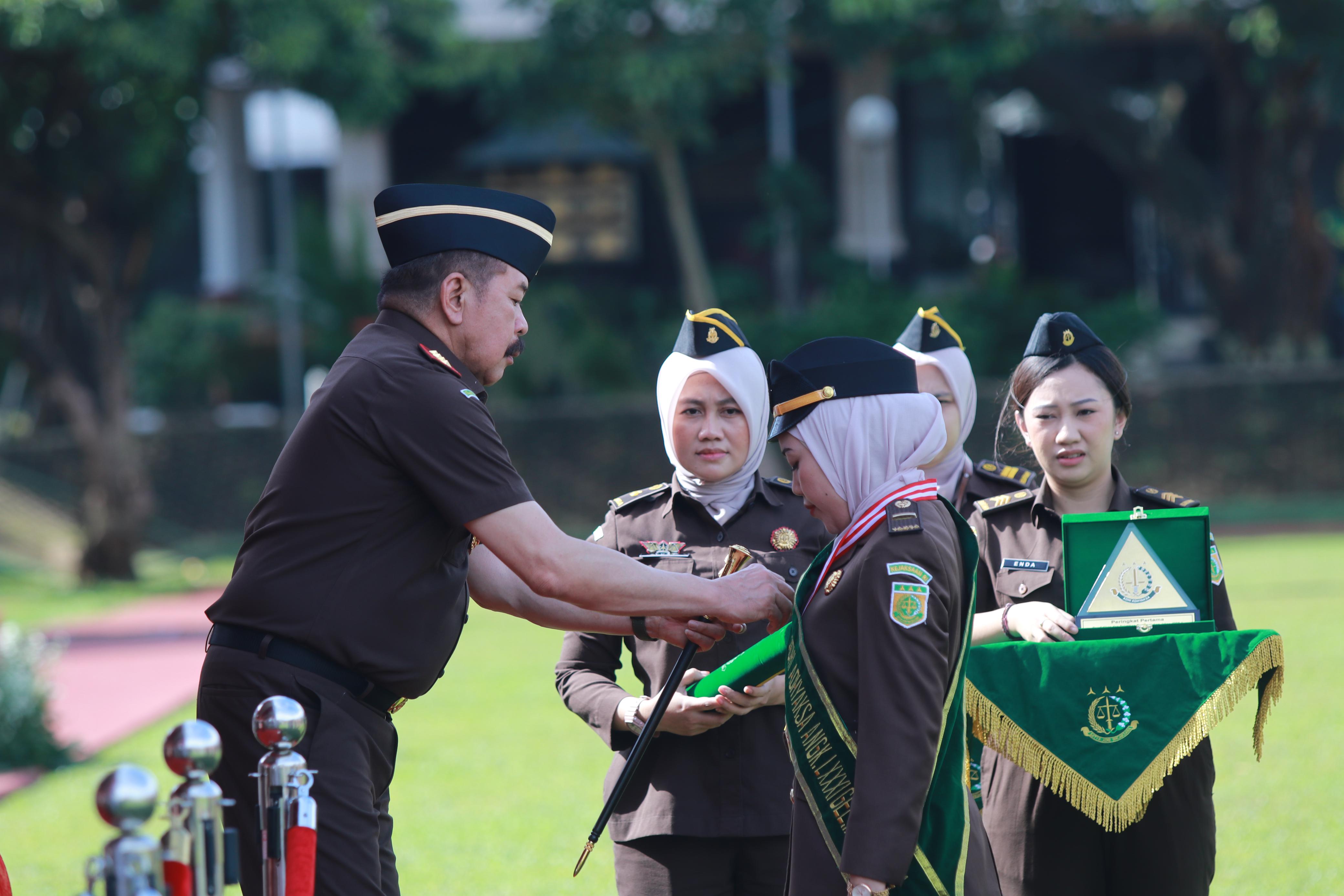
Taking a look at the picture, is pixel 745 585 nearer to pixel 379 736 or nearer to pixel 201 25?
pixel 379 736

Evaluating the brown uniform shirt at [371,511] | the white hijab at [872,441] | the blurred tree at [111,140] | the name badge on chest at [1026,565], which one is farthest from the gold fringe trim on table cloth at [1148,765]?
the blurred tree at [111,140]

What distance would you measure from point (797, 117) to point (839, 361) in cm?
2155

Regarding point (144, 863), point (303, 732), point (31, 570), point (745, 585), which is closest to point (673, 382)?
point (745, 585)

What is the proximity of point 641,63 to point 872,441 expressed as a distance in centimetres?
1678

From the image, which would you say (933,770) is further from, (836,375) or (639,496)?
(639,496)

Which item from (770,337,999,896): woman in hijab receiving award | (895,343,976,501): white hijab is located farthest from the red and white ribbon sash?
(895,343,976,501): white hijab

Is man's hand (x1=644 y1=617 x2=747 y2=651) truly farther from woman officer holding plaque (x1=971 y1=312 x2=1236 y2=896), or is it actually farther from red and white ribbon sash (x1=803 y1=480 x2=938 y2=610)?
woman officer holding plaque (x1=971 y1=312 x2=1236 y2=896)

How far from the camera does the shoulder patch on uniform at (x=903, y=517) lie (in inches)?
104

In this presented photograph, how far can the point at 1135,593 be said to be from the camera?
10.3ft

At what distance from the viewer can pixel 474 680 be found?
33.1 feet

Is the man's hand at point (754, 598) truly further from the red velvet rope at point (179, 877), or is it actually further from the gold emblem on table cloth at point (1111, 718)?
the red velvet rope at point (179, 877)

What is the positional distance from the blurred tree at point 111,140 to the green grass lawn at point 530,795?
798 centimetres

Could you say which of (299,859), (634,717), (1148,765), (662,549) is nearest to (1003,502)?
(1148,765)

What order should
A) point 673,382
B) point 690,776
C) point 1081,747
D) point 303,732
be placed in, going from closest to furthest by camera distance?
point 303,732 → point 1081,747 → point 690,776 → point 673,382
